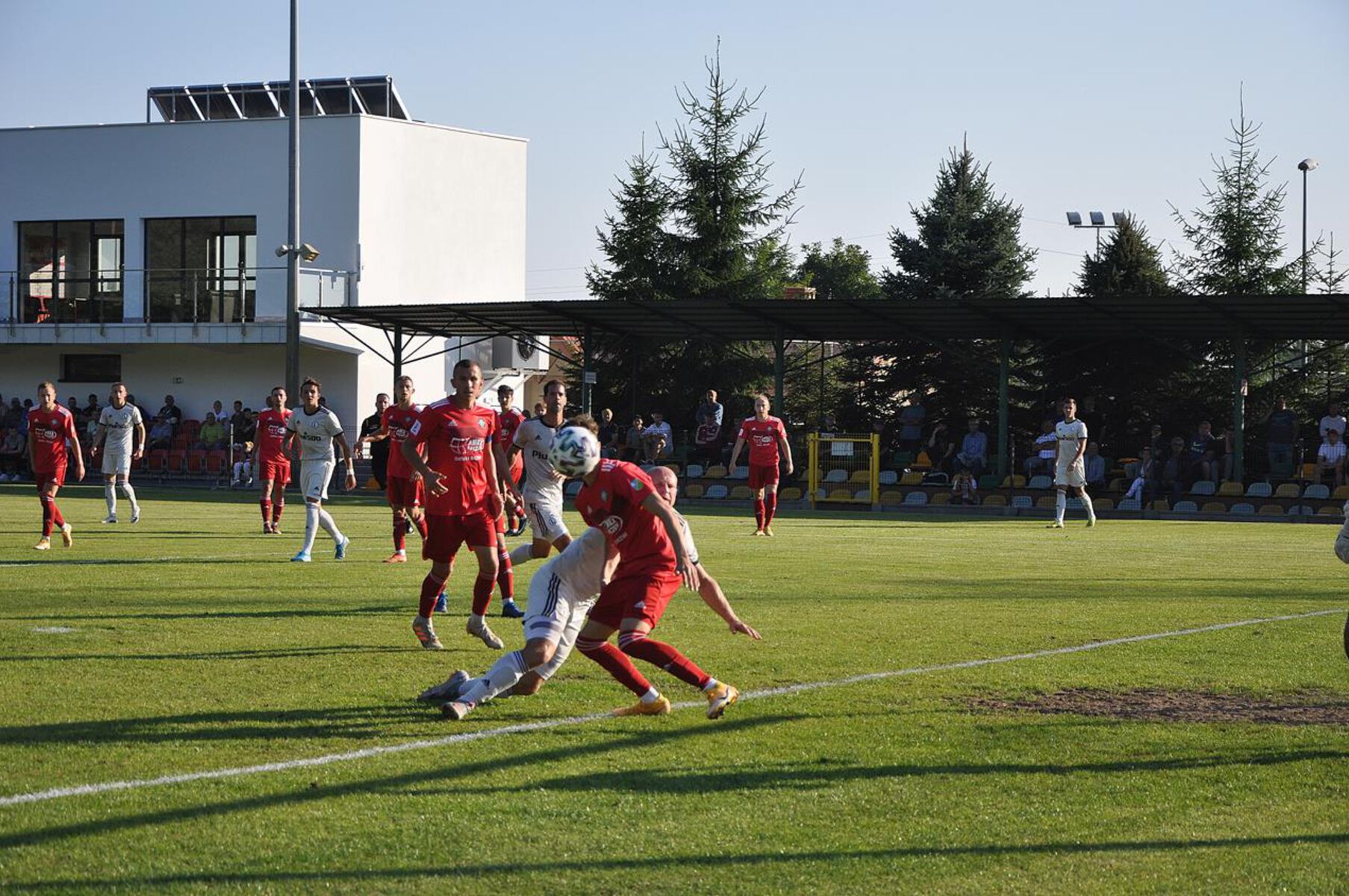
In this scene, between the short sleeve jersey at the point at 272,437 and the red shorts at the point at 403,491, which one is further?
the short sleeve jersey at the point at 272,437

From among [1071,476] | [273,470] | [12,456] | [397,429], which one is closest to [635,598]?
[397,429]

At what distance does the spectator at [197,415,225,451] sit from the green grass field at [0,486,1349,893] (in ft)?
93.3

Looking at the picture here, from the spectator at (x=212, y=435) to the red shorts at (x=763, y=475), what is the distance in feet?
71.5

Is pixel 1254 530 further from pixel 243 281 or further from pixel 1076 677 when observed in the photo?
pixel 243 281

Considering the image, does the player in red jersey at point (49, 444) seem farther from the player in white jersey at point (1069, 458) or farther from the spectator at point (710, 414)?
the spectator at point (710, 414)

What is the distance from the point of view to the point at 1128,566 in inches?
696

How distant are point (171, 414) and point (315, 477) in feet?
89.3

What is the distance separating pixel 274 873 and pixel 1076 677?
5716 millimetres

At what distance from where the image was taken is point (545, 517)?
1318cm

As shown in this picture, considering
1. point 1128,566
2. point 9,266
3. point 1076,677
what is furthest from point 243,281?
point 1076,677

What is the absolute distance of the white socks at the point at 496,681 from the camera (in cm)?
775

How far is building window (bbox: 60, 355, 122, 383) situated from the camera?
153ft

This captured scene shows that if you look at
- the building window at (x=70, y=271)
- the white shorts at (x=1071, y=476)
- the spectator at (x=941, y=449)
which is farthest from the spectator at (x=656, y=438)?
the building window at (x=70, y=271)

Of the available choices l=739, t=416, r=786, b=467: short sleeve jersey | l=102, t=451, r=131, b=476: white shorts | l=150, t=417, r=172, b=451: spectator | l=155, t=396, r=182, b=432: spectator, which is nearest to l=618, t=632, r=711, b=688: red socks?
l=739, t=416, r=786, b=467: short sleeve jersey
